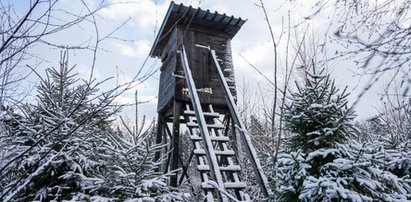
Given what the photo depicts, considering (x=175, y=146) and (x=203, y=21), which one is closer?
(x=175, y=146)

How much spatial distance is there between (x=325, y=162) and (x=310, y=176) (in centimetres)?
30

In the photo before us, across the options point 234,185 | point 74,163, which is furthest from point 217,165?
point 74,163

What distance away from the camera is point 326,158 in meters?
2.56

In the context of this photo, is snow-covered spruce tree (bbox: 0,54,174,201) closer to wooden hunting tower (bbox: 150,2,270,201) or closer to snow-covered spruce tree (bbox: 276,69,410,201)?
snow-covered spruce tree (bbox: 276,69,410,201)

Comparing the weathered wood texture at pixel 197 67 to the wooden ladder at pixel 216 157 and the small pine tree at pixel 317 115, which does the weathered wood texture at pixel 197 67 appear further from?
the small pine tree at pixel 317 115

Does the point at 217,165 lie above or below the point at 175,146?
below

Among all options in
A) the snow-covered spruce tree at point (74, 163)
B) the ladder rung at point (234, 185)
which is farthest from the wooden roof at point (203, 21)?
the ladder rung at point (234, 185)

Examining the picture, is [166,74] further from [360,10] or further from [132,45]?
[360,10]

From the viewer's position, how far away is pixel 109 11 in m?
2.03

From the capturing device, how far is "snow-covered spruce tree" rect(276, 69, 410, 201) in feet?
7.46

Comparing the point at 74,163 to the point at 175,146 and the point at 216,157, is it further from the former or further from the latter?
the point at 175,146

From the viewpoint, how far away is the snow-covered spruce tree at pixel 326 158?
2.27 m

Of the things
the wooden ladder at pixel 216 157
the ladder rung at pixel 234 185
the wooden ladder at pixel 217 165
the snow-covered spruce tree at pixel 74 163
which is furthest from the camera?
the ladder rung at pixel 234 185

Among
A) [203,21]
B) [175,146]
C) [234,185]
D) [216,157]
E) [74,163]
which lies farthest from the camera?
[203,21]
